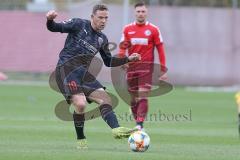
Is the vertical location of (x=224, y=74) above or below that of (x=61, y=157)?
below

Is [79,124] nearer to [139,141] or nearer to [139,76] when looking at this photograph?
[139,141]

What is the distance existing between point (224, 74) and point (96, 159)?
25739mm

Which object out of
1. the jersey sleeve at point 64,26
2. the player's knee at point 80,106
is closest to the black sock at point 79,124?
the player's knee at point 80,106

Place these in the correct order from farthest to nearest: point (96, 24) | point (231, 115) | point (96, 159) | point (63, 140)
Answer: point (231, 115), point (63, 140), point (96, 24), point (96, 159)

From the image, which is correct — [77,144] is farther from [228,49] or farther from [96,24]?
[228,49]

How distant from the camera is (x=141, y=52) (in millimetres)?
17938

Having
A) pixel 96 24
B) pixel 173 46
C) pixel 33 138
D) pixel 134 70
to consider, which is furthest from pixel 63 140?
pixel 173 46

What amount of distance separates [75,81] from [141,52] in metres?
4.57

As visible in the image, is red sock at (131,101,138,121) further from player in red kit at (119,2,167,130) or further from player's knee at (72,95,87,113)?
player's knee at (72,95,87,113)

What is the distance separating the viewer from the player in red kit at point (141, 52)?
17.9 metres

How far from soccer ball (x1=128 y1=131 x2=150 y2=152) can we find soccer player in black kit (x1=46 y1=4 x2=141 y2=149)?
0.57 meters

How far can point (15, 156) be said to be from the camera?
12.0 meters

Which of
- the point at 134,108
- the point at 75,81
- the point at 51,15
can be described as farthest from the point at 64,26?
the point at 134,108

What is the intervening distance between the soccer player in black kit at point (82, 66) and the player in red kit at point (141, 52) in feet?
13.0
